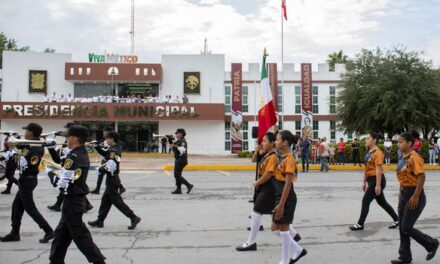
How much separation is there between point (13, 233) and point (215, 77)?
3479 centimetres

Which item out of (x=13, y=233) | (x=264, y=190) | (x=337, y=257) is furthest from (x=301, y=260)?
(x=13, y=233)

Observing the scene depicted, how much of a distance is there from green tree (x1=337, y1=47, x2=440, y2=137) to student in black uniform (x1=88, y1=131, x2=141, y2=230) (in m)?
23.7

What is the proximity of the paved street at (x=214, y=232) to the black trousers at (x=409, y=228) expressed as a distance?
336mm

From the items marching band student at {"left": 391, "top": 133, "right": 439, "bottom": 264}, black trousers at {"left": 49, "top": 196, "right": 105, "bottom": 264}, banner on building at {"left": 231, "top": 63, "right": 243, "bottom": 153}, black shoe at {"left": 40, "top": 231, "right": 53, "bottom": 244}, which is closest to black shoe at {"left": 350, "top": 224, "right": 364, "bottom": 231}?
marching band student at {"left": 391, "top": 133, "right": 439, "bottom": 264}

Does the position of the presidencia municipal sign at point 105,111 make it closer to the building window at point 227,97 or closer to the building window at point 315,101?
the building window at point 227,97

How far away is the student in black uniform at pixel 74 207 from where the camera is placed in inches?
194

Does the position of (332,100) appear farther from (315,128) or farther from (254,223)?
(254,223)

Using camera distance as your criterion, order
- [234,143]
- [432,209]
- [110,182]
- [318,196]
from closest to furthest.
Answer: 1. [110,182]
2. [432,209]
3. [318,196]
4. [234,143]

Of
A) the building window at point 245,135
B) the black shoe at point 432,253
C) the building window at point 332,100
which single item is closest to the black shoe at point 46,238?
the black shoe at point 432,253

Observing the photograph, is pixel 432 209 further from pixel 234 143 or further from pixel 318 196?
pixel 234 143

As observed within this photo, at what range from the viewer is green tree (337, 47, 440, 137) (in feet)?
93.9

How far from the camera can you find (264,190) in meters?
6.27

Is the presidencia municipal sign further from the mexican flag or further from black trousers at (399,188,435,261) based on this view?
black trousers at (399,188,435,261)

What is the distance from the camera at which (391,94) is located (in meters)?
28.7
